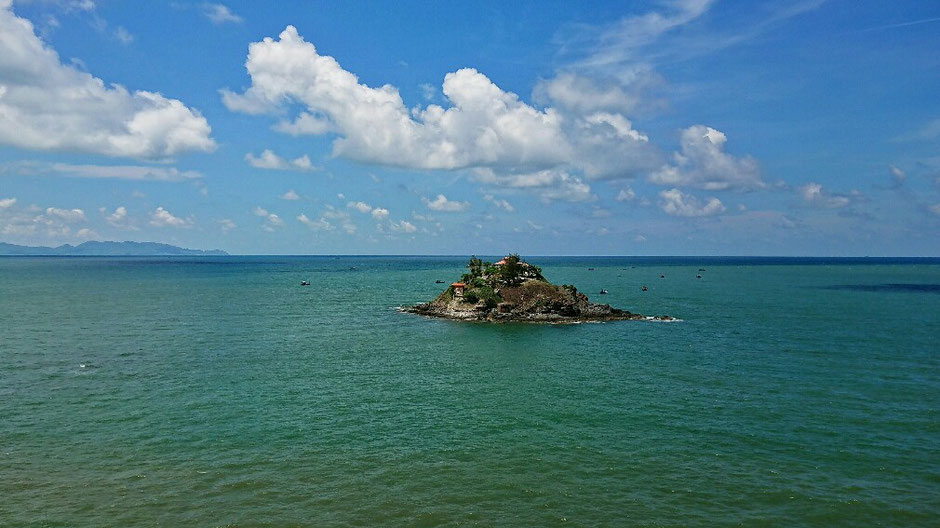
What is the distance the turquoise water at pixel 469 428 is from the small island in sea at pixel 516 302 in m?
13.9

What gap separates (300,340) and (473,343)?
1042 inches

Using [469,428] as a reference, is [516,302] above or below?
above

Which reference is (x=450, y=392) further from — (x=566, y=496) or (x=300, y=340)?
(x=300, y=340)

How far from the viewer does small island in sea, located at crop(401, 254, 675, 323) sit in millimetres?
104688

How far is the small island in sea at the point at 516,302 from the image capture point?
4122 inches

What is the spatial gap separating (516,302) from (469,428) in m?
62.3

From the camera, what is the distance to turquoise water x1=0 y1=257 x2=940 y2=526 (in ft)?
104

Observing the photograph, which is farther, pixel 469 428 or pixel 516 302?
pixel 516 302

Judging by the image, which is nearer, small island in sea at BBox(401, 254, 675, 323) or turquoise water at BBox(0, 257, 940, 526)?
turquoise water at BBox(0, 257, 940, 526)

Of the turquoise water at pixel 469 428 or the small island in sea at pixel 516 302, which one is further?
the small island in sea at pixel 516 302

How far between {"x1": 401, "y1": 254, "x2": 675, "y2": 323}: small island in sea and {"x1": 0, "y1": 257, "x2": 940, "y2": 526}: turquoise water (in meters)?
Result: 13.9

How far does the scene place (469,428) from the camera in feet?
147

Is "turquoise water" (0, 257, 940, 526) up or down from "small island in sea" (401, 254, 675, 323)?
down

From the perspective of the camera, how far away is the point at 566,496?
33.0 m
